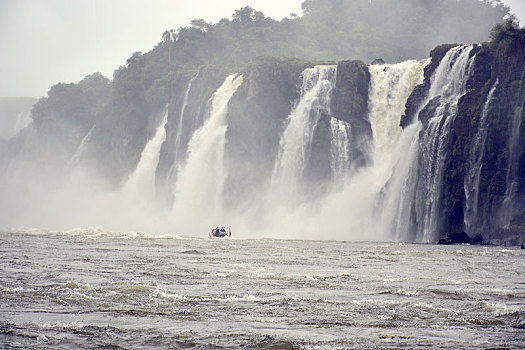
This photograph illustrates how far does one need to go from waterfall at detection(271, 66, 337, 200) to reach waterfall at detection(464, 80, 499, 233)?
18.6 metres

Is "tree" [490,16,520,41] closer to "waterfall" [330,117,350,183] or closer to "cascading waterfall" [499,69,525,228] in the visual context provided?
"cascading waterfall" [499,69,525,228]

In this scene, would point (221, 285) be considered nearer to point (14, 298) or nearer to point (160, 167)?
point (14, 298)

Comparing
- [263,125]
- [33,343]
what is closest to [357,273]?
[33,343]

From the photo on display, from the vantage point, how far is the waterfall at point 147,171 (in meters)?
89.8

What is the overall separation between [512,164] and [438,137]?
19.3ft

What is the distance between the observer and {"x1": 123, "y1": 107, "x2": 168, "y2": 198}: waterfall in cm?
8983

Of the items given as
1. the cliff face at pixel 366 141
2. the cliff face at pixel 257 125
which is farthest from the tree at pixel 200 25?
the cliff face at pixel 257 125

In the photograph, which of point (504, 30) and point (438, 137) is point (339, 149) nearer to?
point (438, 137)

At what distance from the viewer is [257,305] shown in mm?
16016


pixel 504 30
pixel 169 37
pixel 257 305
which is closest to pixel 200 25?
pixel 169 37

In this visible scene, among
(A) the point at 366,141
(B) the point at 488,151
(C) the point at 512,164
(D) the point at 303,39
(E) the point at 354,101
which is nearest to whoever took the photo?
(C) the point at 512,164

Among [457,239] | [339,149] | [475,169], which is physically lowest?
[457,239]

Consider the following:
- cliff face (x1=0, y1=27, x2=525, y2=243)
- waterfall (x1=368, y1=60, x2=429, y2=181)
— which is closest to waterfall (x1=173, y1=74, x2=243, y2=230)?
cliff face (x1=0, y1=27, x2=525, y2=243)

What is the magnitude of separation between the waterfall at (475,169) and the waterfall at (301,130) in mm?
18594
